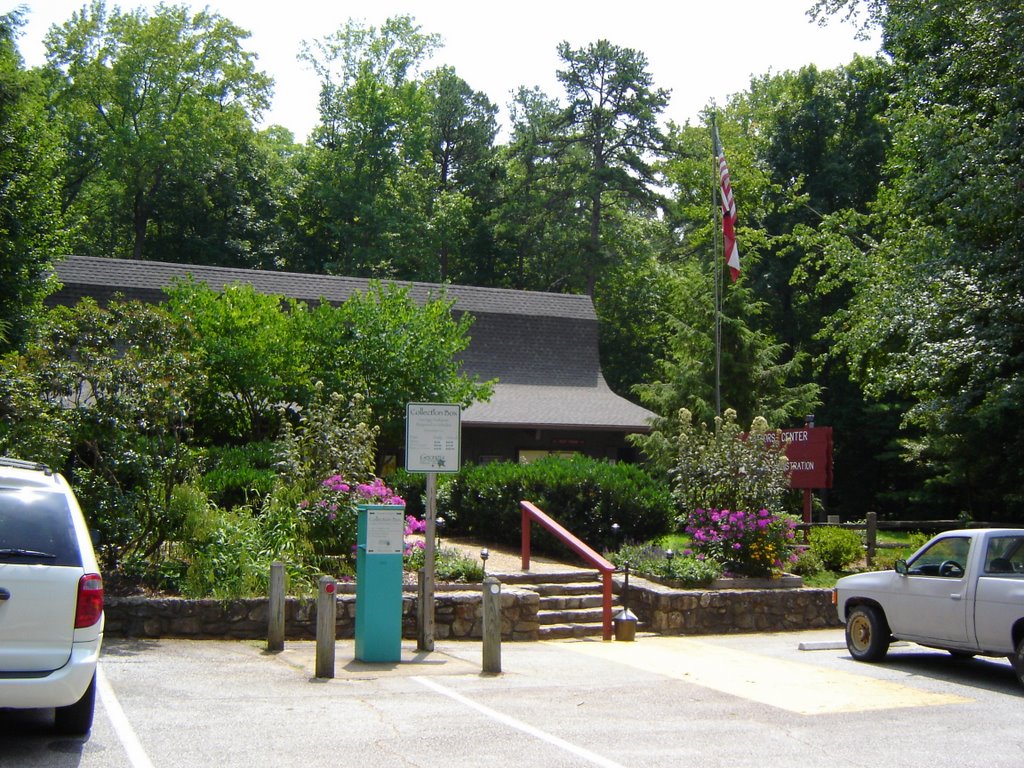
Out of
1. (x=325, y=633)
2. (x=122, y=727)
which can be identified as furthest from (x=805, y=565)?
(x=122, y=727)

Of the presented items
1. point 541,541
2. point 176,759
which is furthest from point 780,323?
point 176,759

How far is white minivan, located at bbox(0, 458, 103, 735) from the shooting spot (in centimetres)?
662

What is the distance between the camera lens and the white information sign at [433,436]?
11.9 metres

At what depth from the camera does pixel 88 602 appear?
688 cm

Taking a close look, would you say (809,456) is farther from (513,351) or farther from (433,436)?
(513,351)

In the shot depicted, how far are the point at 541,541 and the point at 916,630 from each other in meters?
7.16

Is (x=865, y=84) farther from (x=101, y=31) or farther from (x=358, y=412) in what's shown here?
(x=101, y=31)

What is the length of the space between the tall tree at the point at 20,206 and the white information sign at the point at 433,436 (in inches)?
495

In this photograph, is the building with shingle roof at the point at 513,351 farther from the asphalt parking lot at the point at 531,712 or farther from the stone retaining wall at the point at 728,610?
the asphalt parking lot at the point at 531,712

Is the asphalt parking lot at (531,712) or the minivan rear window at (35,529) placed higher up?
the minivan rear window at (35,529)

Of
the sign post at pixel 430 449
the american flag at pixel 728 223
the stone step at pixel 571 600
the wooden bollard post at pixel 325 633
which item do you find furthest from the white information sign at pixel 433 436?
the american flag at pixel 728 223

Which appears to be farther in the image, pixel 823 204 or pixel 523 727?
pixel 823 204

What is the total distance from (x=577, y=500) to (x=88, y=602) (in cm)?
1143

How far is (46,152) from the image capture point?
79.6 feet
